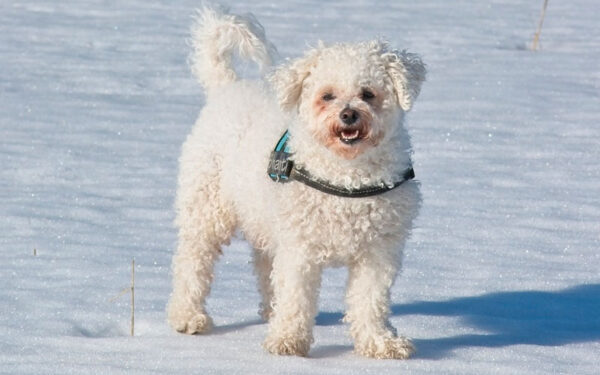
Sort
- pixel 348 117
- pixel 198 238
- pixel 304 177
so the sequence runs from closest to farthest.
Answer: pixel 348 117, pixel 304 177, pixel 198 238

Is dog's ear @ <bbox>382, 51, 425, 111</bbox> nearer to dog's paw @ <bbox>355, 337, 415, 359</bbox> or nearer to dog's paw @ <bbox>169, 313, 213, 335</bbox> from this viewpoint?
dog's paw @ <bbox>355, 337, 415, 359</bbox>

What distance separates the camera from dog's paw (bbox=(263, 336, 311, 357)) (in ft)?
17.6

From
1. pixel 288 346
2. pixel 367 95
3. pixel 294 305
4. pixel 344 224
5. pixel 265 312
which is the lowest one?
pixel 265 312

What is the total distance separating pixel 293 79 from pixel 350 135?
0.45 m

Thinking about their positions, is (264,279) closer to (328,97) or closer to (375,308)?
(375,308)

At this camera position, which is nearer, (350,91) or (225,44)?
(350,91)

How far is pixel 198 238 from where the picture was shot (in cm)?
611

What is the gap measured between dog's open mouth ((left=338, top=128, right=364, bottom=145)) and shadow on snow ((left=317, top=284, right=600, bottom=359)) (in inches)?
41.6

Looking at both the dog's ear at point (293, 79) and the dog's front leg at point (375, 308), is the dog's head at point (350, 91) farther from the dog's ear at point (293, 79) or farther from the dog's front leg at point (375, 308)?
the dog's front leg at point (375, 308)

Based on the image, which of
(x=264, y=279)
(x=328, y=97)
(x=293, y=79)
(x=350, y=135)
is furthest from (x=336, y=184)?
(x=264, y=279)

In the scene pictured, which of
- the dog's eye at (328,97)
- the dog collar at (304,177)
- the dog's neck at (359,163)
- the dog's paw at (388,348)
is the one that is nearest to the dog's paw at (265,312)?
the dog's paw at (388,348)

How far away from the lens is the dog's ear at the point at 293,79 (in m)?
5.40

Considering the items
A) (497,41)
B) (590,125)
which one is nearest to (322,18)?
(497,41)

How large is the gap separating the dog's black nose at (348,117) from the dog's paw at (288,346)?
99 centimetres
